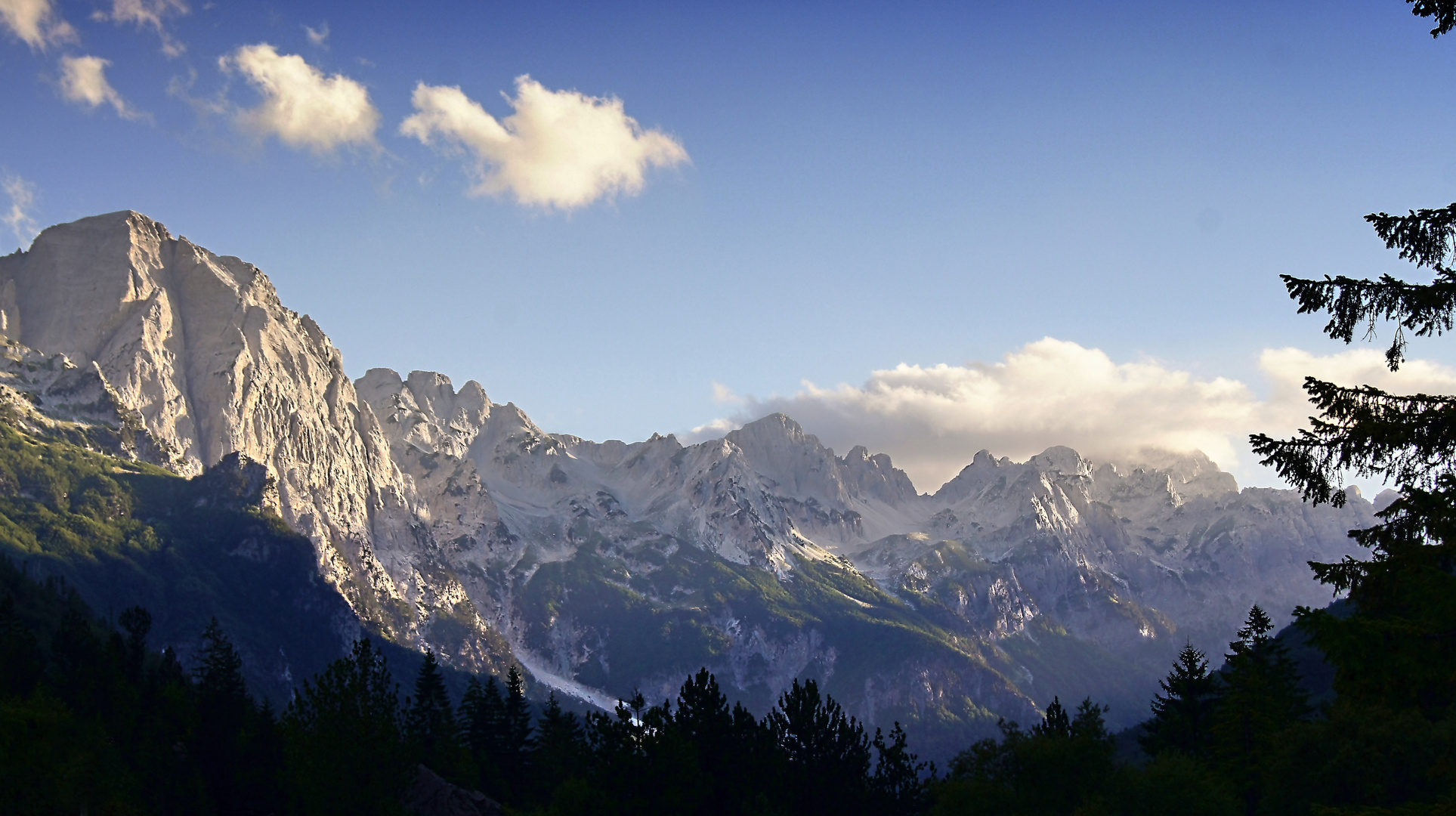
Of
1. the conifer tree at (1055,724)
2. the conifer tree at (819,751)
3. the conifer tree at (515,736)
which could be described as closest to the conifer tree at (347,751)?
the conifer tree at (819,751)

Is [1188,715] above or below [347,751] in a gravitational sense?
above

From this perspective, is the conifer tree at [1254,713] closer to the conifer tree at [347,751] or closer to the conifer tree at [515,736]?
the conifer tree at [347,751]

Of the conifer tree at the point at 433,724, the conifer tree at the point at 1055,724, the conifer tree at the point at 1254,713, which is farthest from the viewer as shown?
the conifer tree at the point at 433,724

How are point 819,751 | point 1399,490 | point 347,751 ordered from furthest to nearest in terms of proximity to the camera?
point 819,751
point 347,751
point 1399,490

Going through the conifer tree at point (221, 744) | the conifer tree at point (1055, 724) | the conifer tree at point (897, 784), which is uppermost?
the conifer tree at point (1055, 724)

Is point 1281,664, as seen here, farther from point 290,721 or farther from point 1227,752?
point 290,721

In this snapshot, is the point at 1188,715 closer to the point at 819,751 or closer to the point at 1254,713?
the point at 1254,713

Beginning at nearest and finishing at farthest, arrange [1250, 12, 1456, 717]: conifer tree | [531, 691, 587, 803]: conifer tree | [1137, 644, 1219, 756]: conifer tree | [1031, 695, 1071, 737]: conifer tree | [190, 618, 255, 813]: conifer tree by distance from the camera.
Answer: [1250, 12, 1456, 717]: conifer tree → [1137, 644, 1219, 756]: conifer tree → [190, 618, 255, 813]: conifer tree → [1031, 695, 1071, 737]: conifer tree → [531, 691, 587, 803]: conifer tree

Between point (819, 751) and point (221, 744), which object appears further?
point (221, 744)

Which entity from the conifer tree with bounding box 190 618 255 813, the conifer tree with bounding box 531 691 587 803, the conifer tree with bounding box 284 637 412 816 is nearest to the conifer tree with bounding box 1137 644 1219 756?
the conifer tree with bounding box 531 691 587 803

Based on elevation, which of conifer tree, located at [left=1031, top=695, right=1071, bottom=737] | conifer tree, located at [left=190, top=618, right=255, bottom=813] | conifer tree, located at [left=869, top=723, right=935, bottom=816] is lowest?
conifer tree, located at [left=190, top=618, right=255, bottom=813]

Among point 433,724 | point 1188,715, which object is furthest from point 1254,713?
point 433,724

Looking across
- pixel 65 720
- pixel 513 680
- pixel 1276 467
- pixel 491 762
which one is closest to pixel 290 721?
pixel 65 720

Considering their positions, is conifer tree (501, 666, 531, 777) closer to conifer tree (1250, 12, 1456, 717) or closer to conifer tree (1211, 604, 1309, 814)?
conifer tree (1211, 604, 1309, 814)
